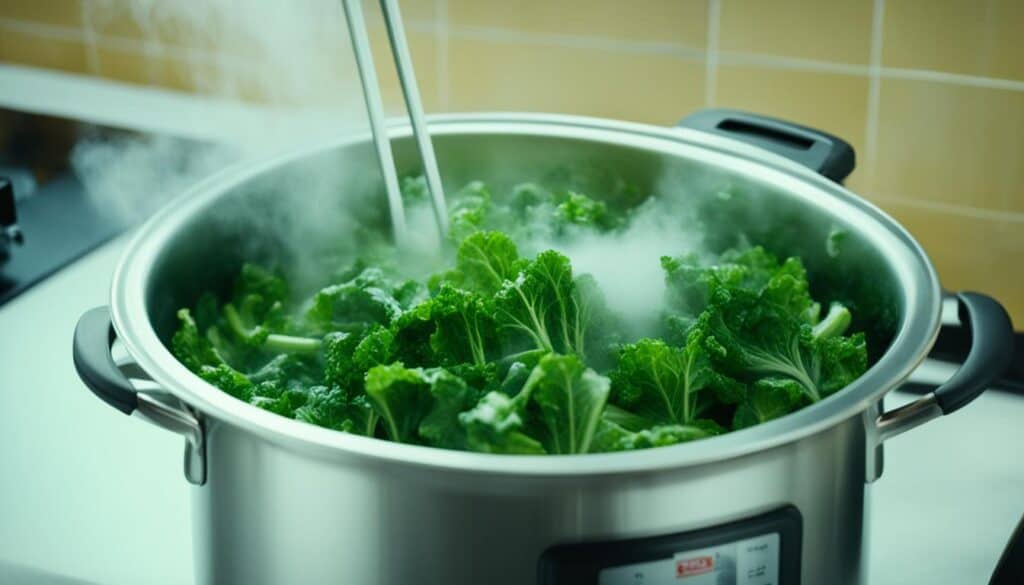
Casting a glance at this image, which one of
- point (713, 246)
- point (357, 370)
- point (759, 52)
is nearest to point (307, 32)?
point (759, 52)

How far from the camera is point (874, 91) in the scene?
4.75 ft

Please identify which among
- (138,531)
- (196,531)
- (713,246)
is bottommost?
(138,531)

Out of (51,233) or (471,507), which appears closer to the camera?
(471,507)

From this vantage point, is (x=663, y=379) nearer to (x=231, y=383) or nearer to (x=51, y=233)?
(x=231, y=383)

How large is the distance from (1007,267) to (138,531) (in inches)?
40.4

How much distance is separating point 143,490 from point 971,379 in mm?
796

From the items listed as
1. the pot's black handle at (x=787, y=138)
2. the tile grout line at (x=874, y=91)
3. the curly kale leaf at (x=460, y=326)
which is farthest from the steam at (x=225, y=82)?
the curly kale leaf at (x=460, y=326)

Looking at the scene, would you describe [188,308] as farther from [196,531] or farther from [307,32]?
[307,32]

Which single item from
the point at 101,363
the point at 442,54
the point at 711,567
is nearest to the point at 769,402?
the point at 711,567

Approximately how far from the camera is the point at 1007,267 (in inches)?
57.2

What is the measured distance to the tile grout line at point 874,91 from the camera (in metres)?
1.41

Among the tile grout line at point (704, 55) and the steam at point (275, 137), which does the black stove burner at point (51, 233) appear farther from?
the tile grout line at point (704, 55)

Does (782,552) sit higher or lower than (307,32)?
lower

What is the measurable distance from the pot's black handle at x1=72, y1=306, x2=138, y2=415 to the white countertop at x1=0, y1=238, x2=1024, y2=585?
270 millimetres
